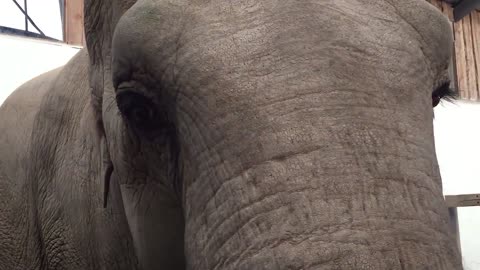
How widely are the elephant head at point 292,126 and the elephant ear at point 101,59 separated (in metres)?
0.24

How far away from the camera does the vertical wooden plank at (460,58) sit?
5.21 metres

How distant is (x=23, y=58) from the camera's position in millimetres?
3617

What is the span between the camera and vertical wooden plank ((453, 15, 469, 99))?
5.21 m

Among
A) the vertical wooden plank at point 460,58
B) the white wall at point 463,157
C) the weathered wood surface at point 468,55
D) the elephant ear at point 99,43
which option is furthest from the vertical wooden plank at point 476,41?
the elephant ear at point 99,43

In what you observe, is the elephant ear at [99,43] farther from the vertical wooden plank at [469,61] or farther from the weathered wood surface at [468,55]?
the vertical wooden plank at [469,61]

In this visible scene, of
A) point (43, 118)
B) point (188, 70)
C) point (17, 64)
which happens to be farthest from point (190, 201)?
point (17, 64)

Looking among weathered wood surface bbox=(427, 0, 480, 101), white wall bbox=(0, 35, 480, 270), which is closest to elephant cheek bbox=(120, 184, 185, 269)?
white wall bbox=(0, 35, 480, 270)

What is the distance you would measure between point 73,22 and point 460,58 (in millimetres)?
3136

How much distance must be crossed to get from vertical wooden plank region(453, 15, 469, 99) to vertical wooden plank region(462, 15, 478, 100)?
0.04 m

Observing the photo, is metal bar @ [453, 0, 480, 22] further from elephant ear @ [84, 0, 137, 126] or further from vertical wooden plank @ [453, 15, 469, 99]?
→ elephant ear @ [84, 0, 137, 126]

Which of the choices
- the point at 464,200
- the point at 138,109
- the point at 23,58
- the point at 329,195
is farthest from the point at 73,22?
the point at 329,195

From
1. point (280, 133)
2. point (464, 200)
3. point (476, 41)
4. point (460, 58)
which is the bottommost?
point (464, 200)

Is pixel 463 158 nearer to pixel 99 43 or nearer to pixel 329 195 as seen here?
pixel 99 43

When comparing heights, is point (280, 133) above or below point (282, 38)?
below
